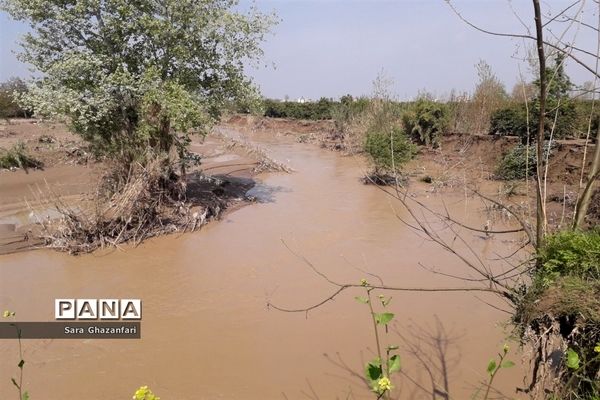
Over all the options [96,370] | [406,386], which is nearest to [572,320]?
[406,386]

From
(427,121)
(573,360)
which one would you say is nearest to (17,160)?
(573,360)

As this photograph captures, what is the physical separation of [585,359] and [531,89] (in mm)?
11671

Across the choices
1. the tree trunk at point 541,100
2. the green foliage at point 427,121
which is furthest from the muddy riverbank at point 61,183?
the tree trunk at point 541,100

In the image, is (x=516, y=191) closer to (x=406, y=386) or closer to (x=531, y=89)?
(x=531, y=89)

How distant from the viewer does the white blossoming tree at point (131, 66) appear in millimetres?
6980

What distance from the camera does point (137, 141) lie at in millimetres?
7836

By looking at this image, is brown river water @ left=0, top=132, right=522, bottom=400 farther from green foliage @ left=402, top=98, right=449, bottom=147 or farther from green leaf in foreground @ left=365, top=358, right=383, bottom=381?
green foliage @ left=402, top=98, right=449, bottom=147

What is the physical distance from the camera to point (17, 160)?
11016 mm

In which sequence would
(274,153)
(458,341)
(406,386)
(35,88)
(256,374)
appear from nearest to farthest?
(406,386) → (256,374) → (458,341) → (35,88) → (274,153)

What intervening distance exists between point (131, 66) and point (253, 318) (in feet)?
17.5

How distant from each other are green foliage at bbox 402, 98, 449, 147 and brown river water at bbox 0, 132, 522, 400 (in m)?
8.87

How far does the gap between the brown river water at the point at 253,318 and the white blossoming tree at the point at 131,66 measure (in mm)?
2132

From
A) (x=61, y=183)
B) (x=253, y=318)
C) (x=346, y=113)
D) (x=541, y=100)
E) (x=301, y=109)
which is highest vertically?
(x=301, y=109)

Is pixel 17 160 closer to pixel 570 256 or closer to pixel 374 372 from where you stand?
pixel 374 372
